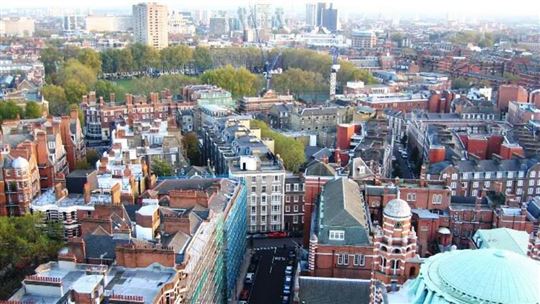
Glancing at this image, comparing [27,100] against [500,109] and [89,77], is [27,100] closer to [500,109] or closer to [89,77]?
[89,77]

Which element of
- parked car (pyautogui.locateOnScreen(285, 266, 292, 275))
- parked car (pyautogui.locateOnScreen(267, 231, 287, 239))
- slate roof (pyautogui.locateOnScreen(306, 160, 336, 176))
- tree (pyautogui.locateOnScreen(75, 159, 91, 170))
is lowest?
parked car (pyautogui.locateOnScreen(285, 266, 292, 275))

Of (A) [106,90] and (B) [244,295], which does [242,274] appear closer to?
(B) [244,295]

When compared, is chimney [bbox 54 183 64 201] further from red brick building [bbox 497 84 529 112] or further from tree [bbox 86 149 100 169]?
red brick building [bbox 497 84 529 112]

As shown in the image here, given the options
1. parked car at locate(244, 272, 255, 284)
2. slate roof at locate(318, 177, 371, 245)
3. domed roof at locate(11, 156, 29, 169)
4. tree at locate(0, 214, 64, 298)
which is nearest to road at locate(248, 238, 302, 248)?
parked car at locate(244, 272, 255, 284)

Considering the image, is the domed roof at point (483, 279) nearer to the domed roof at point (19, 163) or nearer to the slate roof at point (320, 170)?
the slate roof at point (320, 170)

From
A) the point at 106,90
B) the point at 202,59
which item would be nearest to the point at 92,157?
the point at 106,90

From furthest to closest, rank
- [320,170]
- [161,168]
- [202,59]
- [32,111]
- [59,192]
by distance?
[202,59]
[32,111]
[161,168]
[320,170]
[59,192]

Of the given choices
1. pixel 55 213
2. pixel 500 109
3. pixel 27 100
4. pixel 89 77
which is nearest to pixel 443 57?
pixel 500 109
